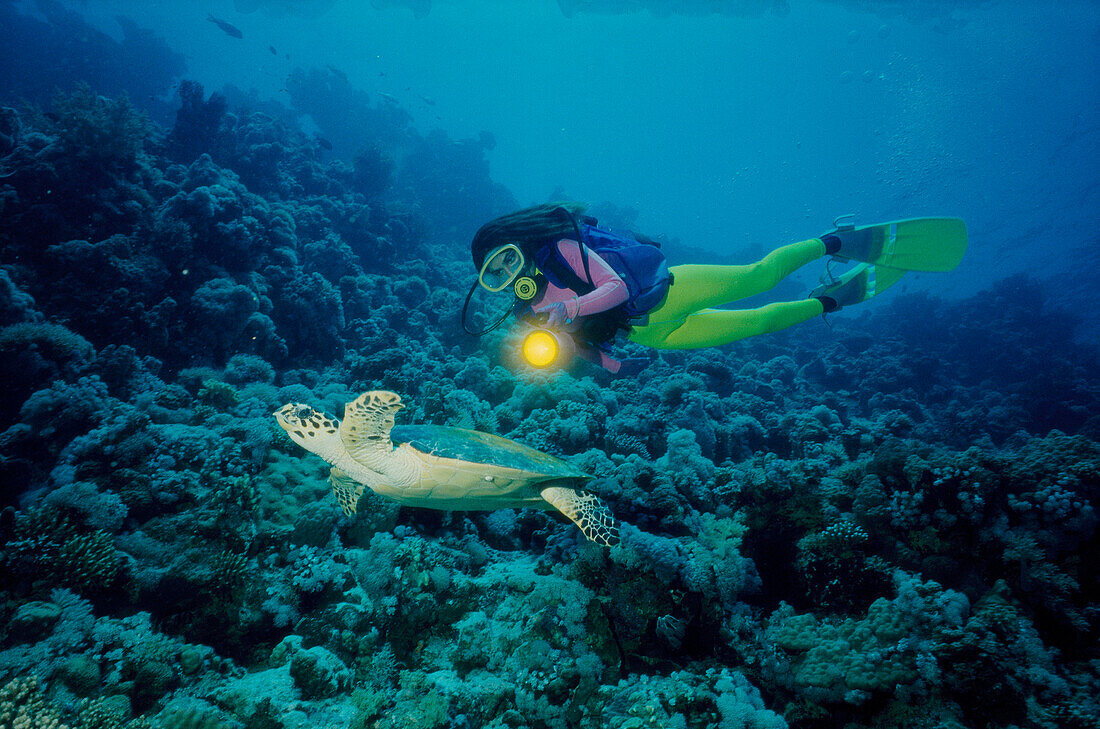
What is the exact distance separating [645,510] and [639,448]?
1589 millimetres

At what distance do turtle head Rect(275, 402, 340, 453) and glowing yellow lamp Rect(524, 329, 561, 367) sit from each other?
1426mm

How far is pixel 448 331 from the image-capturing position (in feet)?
32.2

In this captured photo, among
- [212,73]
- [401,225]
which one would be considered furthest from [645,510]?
[212,73]

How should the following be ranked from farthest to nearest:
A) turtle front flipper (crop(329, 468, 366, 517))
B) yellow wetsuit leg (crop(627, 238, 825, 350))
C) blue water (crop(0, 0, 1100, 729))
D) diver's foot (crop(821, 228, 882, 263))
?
diver's foot (crop(821, 228, 882, 263)) < yellow wetsuit leg (crop(627, 238, 825, 350)) < turtle front flipper (crop(329, 468, 366, 517)) < blue water (crop(0, 0, 1100, 729))

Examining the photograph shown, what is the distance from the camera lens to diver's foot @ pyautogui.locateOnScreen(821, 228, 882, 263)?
464 centimetres

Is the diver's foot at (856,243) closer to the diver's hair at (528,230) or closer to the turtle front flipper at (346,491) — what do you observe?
the diver's hair at (528,230)

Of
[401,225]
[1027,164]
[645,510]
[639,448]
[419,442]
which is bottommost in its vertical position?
[645,510]

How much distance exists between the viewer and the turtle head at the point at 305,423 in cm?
258

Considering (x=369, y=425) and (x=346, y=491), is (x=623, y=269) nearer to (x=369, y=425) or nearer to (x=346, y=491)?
(x=369, y=425)

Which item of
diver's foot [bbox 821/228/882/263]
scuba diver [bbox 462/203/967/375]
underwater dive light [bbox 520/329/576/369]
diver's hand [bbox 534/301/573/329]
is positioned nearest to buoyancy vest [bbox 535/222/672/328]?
scuba diver [bbox 462/203/967/375]

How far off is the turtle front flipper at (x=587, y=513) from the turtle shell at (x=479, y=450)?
17cm

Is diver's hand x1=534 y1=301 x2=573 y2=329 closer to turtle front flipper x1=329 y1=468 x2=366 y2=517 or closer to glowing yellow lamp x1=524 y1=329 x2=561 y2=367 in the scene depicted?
glowing yellow lamp x1=524 y1=329 x2=561 y2=367

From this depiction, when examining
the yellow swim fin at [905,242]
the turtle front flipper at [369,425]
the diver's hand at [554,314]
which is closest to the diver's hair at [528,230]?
the diver's hand at [554,314]

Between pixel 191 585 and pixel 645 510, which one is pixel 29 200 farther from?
pixel 645 510
